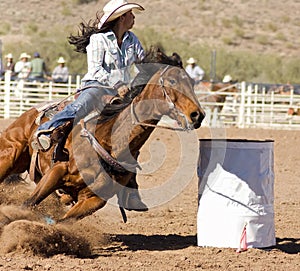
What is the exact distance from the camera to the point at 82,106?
629cm

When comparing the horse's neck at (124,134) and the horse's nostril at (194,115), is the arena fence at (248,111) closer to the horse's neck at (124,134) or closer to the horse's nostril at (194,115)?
the horse's neck at (124,134)

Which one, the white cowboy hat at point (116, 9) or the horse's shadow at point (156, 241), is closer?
the white cowboy hat at point (116, 9)

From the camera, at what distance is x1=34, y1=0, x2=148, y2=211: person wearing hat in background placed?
6.29 m

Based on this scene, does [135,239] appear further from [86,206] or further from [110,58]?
[110,58]

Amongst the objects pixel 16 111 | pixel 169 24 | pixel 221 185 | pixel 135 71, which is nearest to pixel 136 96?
pixel 135 71

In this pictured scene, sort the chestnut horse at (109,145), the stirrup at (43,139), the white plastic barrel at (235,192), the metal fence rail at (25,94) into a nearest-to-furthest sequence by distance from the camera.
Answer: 1. the chestnut horse at (109,145)
2. the stirrup at (43,139)
3. the white plastic barrel at (235,192)
4. the metal fence rail at (25,94)

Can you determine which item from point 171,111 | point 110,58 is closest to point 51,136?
point 110,58

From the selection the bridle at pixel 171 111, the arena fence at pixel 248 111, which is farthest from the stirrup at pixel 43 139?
the arena fence at pixel 248 111

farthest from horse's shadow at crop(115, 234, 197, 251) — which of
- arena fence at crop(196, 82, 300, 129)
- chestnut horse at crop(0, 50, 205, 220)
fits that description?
arena fence at crop(196, 82, 300, 129)

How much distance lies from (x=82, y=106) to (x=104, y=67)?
0.41 metres

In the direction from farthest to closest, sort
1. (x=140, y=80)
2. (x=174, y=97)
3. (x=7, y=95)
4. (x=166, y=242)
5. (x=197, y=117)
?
1. (x=7, y=95)
2. (x=166, y=242)
3. (x=140, y=80)
4. (x=174, y=97)
5. (x=197, y=117)

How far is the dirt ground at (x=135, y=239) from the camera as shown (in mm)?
5750

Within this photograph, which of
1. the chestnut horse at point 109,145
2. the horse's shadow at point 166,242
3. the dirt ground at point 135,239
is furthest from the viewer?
the horse's shadow at point 166,242

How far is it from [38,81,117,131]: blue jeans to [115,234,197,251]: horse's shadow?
129 centimetres
